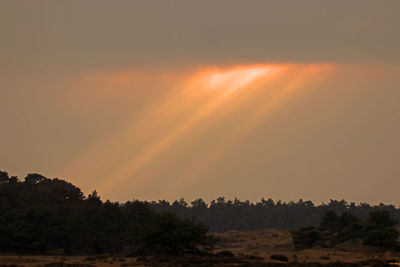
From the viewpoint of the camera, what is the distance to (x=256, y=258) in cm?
6228

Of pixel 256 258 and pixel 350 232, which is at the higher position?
pixel 350 232

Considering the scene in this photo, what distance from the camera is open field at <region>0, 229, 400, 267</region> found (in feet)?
181

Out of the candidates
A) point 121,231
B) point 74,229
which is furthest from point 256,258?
point 74,229

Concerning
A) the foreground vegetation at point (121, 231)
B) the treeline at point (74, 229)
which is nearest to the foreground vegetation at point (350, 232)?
the foreground vegetation at point (121, 231)

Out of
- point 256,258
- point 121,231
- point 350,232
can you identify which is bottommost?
point 256,258

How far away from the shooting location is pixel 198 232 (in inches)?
2445

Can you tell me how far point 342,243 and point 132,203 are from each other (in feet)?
99.4

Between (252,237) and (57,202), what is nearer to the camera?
(57,202)

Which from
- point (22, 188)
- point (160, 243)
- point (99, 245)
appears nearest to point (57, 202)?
point (22, 188)

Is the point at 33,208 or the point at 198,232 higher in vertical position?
the point at 33,208

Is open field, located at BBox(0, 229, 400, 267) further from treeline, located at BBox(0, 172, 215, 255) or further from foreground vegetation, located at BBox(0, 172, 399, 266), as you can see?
treeline, located at BBox(0, 172, 215, 255)

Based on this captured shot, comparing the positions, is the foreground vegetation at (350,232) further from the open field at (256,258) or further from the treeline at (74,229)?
the treeline at (74,229)

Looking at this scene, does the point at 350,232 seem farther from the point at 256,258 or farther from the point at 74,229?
the point at 74,229

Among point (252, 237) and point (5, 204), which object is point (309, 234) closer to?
point (252, 237)
